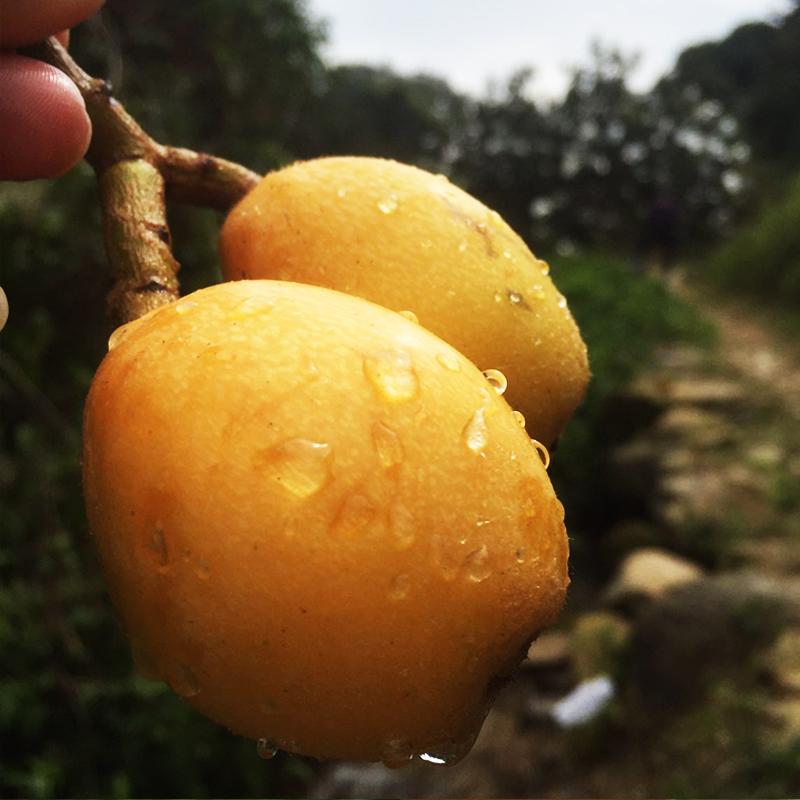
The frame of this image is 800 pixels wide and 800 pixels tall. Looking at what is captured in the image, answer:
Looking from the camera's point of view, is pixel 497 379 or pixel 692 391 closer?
pixel 497 379

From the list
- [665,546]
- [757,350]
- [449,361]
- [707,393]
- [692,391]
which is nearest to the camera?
[449,361]

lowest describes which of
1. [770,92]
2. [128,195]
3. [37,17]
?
[128,195]

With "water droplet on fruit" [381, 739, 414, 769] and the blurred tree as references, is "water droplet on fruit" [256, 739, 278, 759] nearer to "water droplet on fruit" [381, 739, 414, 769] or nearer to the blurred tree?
"water droplet on fruit" [381, 739, 414, 769]

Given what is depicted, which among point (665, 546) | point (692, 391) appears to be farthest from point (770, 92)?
point (665, 546)

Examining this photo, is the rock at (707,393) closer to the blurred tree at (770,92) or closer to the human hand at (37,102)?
the human hand at (37,102)

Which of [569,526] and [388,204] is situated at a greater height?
[388,204]

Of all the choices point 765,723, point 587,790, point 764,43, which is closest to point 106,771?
point 587,790

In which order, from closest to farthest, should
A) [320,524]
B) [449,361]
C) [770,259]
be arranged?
[320,524] < [449,361] < [770,259]

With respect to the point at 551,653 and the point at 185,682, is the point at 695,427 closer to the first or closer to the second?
the point at 551,653
